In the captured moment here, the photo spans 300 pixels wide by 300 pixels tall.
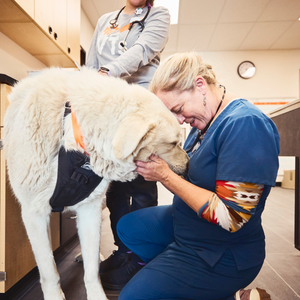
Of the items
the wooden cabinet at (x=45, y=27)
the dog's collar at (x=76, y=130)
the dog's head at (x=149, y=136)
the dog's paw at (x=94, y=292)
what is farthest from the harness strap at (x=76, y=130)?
the wooden cabinet at (x=45, y=27)

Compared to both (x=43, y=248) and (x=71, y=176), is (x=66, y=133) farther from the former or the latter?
(x=43, y=248)

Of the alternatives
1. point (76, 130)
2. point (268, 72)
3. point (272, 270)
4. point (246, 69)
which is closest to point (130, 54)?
point (76, 130)

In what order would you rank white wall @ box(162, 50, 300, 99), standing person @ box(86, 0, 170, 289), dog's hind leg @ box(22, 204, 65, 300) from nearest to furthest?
dog's hind leg @ box(22, 204, 65, 300)
standing person @ box(86, 0, 170, 289)
white wall @ box(162, 50, 300, 99)

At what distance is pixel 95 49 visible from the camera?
144 cm

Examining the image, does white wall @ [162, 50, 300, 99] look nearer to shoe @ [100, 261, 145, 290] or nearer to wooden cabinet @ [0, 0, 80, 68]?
wooden cabinet @ [0, 0, 80, 68]

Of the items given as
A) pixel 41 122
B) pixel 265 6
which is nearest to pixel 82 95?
pixel 41 122

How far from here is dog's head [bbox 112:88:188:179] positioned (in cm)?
75

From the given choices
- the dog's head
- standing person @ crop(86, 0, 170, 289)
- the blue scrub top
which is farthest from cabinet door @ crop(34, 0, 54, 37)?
the blue scrub top

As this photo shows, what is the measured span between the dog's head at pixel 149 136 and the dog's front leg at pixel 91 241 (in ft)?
1.32

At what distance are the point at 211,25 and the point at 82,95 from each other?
493 cm

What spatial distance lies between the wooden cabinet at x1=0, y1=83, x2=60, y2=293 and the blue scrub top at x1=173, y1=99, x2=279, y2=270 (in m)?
0.91

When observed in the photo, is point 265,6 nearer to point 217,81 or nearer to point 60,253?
point 217,81

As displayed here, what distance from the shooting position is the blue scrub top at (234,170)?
737 mm

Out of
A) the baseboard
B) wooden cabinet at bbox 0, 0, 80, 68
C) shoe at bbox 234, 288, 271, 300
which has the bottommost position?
the baseboard
